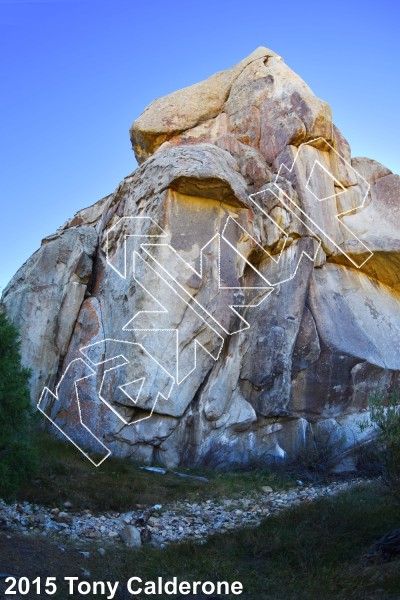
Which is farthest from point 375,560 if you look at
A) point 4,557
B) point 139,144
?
point 139,144

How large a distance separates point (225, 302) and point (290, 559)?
10.5 meters

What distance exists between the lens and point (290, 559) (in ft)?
31.9

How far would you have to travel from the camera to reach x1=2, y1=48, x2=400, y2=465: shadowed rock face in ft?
60.3

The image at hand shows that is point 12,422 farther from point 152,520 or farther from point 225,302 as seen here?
point 225,302

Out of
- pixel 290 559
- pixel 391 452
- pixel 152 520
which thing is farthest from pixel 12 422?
pixel 391 452

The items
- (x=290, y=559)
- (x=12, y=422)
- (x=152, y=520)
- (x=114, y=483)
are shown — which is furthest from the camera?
(x=114, y=483)

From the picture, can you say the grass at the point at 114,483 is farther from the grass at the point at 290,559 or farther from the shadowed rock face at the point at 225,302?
the grass at the point at 290,559

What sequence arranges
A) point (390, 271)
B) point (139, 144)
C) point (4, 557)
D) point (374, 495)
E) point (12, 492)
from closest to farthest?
point (4, 557) < point (12, 492) < point (374, 495) < point (390, 271) < point (139, 144)

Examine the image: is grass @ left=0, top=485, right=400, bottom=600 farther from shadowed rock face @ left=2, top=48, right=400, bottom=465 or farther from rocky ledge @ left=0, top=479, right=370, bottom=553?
shadowed rock face @ left=2, top=48, right=400, bottom=465

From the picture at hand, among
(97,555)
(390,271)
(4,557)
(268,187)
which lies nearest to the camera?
(4,557)

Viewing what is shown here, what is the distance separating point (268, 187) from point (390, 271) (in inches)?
210

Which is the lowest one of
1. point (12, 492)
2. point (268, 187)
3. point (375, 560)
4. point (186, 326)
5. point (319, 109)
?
point (375, 560)

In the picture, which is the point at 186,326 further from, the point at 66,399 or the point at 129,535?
the point at 129,535

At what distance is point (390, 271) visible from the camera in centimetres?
2278
